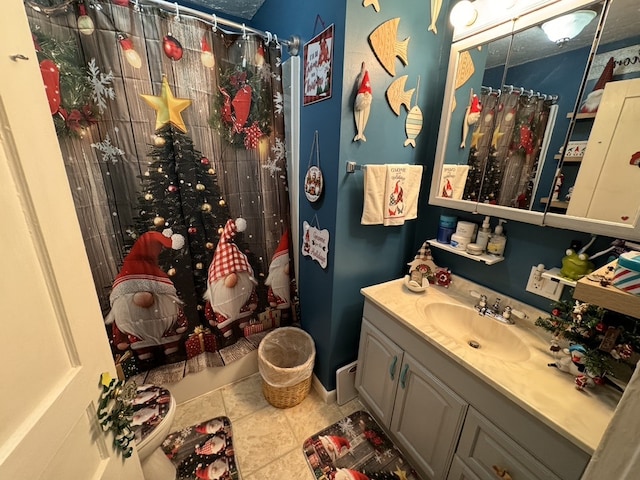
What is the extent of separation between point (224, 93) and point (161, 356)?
1.57 m

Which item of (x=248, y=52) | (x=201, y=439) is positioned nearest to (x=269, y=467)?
(x=201, y=439)

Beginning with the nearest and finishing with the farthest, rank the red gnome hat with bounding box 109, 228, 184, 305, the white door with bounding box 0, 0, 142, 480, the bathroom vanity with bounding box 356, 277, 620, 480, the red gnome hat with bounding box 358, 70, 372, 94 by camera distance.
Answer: the white door with bounding box 0, 0, 142, 480
the bathroom vanity with bounding box 356, 277, 620, 480
the red gnome hat with bounding box 358, 70, 372, 94
the red gnome hat with bounding box 109, 228, 184, 305

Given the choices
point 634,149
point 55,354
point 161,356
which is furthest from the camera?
point 161,356

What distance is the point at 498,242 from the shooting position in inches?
48.4

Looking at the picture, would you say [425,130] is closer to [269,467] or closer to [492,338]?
[492,338]

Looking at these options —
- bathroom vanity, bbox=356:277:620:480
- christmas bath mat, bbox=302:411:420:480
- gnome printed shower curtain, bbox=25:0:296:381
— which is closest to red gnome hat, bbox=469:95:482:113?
bathroom vanity, bbox=356:277:620:480

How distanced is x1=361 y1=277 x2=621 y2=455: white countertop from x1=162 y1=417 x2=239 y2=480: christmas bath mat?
3.71 feet

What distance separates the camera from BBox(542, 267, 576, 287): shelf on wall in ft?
3.23

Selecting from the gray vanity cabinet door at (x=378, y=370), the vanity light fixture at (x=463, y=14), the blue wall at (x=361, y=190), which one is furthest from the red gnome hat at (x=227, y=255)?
the vanity light fixture at (x=463, y=14)

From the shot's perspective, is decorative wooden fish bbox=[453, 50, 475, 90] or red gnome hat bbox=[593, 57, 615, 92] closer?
red gnome hat bbox=[593, 57, 615, 92]

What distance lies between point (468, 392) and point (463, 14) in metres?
1.64

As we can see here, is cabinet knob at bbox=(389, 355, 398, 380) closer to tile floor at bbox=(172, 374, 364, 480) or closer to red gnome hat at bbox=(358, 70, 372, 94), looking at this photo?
tile floor at bbox=(172, 374, 364, 480)

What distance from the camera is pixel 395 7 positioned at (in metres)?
1.19

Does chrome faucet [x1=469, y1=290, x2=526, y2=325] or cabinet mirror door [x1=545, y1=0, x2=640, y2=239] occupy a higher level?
cabinet mirror door [x1=545, y1=0, x2=640, y2=239]
